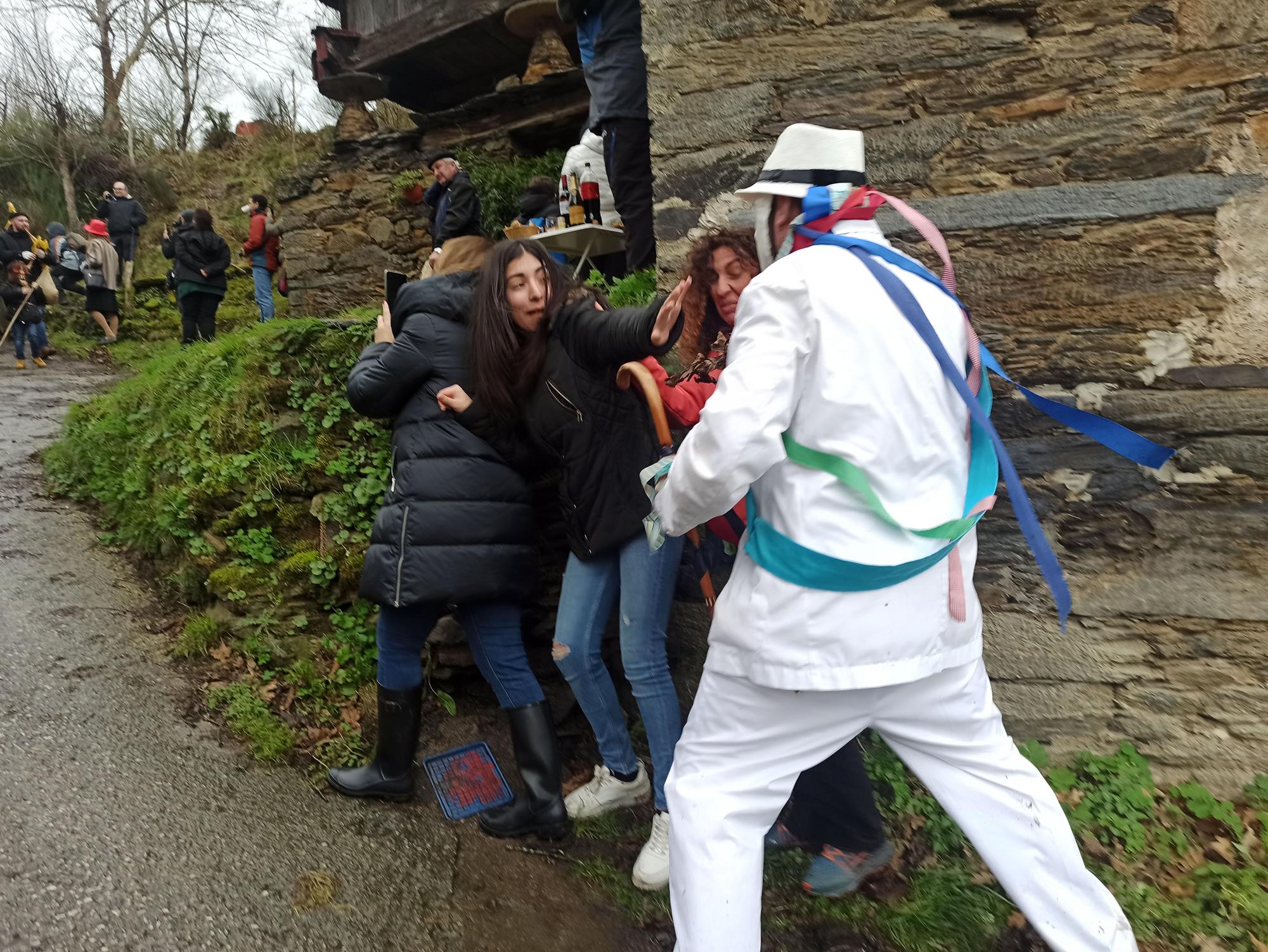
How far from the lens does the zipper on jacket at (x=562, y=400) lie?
2.68 m

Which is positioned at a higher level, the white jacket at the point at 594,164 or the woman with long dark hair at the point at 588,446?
the white jacket at the point at 594,164

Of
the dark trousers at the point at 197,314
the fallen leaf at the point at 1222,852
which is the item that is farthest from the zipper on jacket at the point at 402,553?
the dark trousers at the point at 197,314

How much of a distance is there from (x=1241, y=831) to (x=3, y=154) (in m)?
23.4

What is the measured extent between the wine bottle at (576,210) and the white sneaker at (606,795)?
349cm

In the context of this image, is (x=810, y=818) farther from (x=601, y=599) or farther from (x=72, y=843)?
(x=72, y=843)

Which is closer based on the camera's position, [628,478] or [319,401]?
[628,478]

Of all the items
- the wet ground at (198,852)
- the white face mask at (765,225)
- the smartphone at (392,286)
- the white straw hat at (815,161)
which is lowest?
the wet ground at (198,852)

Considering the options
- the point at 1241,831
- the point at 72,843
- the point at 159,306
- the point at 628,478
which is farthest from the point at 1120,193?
the point at 159,306

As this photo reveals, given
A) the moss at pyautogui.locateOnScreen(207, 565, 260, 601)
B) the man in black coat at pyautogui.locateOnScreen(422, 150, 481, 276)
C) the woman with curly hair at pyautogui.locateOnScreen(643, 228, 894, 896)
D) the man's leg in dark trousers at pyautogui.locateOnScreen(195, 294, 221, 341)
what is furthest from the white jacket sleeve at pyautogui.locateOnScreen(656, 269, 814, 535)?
the man's leg in dark trousers at pyautogui.locateOnScreen(195, 294, 221, 341)

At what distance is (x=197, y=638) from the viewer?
3777 millimetres

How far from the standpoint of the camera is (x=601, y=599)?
2.79 m

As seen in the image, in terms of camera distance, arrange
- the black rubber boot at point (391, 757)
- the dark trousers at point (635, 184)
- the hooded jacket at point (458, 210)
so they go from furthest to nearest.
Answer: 1. the hooded jacket at point (458, 210)
2. the dark trousers at point (635, 184)
3. the black rubber boot at point (391, 757)

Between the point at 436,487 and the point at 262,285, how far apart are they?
313 inches

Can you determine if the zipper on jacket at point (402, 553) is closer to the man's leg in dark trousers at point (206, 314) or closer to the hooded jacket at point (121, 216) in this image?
the man's leg in dark trousers at point (206, 314)
